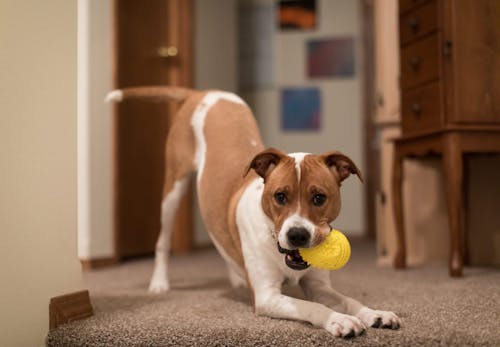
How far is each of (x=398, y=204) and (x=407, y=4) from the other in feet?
3.63

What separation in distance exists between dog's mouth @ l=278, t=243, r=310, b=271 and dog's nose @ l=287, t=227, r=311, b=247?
11 cm

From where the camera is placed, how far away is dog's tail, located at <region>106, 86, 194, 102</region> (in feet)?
9.11

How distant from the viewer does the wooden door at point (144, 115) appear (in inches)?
158

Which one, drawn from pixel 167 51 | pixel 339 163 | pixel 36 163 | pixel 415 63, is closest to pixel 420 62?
pixel 415 63

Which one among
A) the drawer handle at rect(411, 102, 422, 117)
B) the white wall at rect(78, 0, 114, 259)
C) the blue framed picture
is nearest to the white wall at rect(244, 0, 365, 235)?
the blue framed picture

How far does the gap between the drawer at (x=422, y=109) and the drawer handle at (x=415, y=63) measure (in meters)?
0.12

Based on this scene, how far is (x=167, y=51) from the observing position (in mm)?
4570

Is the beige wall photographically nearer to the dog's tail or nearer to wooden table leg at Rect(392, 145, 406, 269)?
the dog's tail

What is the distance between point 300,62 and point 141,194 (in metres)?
2.61

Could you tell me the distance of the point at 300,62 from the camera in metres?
6.03

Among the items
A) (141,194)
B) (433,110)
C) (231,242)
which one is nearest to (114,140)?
(141,194)

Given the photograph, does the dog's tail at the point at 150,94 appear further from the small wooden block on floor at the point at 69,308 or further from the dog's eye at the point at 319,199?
the dog's eye at the point at 319,199

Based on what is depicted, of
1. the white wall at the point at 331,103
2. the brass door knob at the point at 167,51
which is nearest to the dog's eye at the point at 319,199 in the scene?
the brass door knob at the point at 167,51

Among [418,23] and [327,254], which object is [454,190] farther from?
[327,254]
